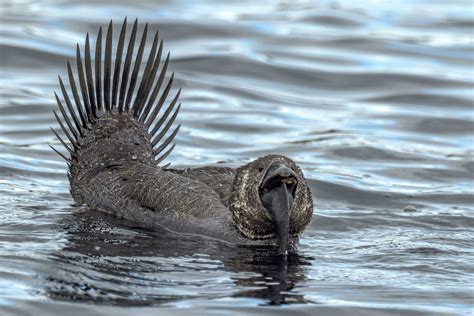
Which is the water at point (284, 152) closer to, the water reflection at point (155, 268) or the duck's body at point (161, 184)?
the water reflection at point (155, 268)

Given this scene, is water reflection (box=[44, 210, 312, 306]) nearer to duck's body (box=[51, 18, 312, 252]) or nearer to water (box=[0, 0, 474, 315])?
water (box=[0, 0, 474, 315])

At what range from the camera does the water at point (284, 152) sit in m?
7.73

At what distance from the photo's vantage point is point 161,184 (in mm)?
9242

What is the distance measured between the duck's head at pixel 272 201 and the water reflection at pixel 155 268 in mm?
160

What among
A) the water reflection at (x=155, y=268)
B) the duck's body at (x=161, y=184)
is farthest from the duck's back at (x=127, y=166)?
the water reflection at (x=155, y=268)

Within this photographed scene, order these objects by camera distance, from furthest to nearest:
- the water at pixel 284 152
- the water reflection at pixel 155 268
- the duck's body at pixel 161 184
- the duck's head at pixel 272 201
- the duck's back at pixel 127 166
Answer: the duck's back at pixel 127 166 → the duck's body at pixel 161 184 → the duck's head at pixel 272 201 → the water at pixel 284 152 → the water reflection at pixel 155 268

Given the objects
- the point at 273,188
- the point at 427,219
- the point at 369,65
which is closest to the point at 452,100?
the point at 369,65

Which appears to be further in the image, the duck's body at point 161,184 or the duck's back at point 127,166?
the duck's back at point 127,166

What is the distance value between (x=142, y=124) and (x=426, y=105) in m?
6.54

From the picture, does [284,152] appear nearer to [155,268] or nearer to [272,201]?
[272,201]

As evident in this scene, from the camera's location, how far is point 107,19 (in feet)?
63.1

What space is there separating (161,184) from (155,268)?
123 centimetres

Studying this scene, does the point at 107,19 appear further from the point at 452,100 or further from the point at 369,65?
the point at 452,100

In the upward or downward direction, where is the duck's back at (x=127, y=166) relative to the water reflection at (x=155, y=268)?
upward
